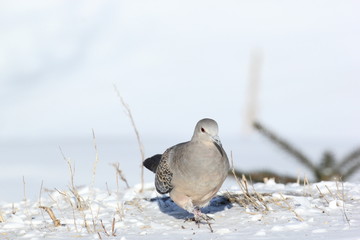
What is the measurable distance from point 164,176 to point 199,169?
1.98ft

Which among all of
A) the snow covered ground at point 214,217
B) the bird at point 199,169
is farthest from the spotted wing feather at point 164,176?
the snow covered ground at point 214,217

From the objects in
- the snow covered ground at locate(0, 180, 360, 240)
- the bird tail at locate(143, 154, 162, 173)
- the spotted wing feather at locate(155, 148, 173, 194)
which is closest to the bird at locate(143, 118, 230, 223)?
the spotted wing feather at locate(155, 148, 173, 194)

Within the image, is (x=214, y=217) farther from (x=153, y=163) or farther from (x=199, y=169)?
(x=153, y=163)

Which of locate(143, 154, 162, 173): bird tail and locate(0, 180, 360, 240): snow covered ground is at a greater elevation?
locate(143, 154, 162, 173): bird tail

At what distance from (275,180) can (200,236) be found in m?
3.36

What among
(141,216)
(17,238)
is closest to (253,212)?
(141,216)

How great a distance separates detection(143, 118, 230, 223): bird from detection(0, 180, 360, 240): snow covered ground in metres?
0.24

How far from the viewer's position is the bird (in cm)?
614

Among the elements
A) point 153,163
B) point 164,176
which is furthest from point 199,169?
point 153,163

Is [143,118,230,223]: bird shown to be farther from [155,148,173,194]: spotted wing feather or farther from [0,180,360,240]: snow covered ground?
[0,180,360,240]: snow covered ground

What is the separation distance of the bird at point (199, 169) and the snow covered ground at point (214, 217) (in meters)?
0.24

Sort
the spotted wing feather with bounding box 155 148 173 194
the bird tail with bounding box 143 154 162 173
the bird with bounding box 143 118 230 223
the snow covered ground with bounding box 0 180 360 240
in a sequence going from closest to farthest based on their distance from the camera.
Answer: the snow covered ground with bounding box 0 180 360 240, the bird with bounding box 143 118 230 223, the spotted wing feather with bounding box 155 148 173 194, the bird tail with bounding box 143 154 162 173

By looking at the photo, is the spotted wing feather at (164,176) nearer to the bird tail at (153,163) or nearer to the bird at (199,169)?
the bird at (199,169)

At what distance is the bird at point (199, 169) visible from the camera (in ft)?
20.1
